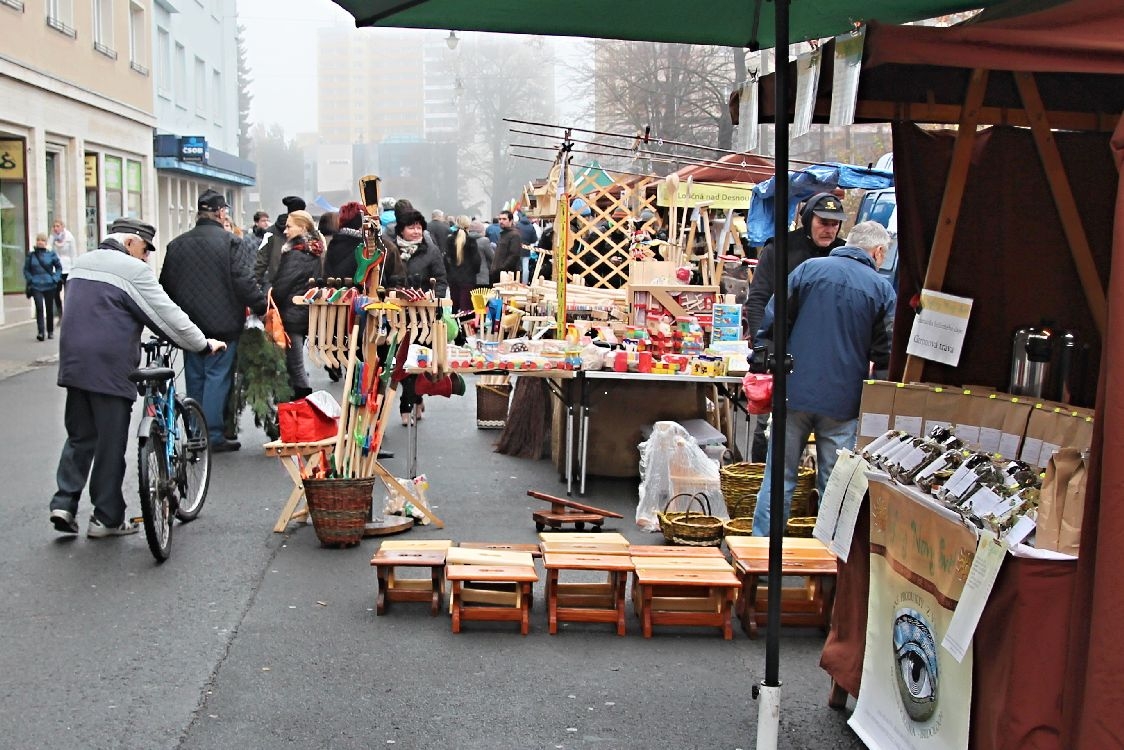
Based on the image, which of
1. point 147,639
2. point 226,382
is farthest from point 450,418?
point 147,639

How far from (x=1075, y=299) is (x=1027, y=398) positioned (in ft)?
2.24

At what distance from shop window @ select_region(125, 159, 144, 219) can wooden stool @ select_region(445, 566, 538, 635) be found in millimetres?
29640

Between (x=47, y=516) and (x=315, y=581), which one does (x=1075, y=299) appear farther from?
(x=47, y=516)

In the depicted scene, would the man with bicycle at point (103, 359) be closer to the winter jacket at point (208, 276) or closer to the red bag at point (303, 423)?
the red bag at point (303, 423)

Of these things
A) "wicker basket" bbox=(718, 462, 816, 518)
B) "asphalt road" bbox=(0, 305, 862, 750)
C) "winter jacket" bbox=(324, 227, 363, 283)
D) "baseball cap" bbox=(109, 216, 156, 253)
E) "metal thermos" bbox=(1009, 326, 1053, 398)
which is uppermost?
"baseball cap" bbox=(109, 216, 156, 253)

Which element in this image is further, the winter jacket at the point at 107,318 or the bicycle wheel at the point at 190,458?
the bicycle wheel at the point at 190,458

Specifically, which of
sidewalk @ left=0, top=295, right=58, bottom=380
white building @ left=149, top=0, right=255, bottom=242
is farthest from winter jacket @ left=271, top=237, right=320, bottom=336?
white building @ left=149, top=0, right=255, bottom=242

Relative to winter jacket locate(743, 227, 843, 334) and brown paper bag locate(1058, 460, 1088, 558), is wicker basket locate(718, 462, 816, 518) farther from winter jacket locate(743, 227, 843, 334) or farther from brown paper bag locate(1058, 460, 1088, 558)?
brown paper bag locate(1058, 460, 1088, 558)

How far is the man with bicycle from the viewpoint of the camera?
7.78 m

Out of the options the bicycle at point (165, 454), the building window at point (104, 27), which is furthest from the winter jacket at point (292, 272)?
the building window at point (104, 27)

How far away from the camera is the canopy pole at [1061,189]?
4.88m

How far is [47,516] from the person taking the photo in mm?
8773

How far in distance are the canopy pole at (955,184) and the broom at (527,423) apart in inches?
251

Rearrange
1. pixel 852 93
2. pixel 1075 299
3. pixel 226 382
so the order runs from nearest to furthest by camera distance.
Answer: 1. pixel 852 93
2. pixel 1075 299
3. pixel 226 382
